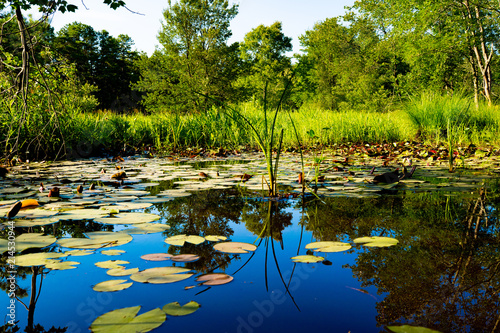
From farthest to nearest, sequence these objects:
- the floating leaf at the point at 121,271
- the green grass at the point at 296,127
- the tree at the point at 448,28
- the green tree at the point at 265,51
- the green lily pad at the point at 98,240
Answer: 1. the green tree at the point at 265,51
2. the tree at the point at 448,28
3. the green grass at the point at 296,127
4. the green lily pad at the point at 98,240
5. the floating leaf at the point at 121,271

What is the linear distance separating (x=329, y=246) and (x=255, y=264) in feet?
1.00

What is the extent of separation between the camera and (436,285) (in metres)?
0.89

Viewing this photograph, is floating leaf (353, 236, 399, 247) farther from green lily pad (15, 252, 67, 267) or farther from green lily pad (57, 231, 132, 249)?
green lily pad (15, 252, 67, 267)

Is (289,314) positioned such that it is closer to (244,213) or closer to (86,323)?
(86,323)

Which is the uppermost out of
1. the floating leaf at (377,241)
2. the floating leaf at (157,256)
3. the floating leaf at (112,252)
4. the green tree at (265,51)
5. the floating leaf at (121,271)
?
the green tree at (265,51)

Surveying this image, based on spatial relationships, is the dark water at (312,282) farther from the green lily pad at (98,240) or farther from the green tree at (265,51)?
the green tree at (265,51)

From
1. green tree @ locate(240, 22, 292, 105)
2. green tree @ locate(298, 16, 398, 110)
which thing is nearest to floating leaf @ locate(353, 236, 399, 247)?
green tree @ locate(298, 16, 398, 110)

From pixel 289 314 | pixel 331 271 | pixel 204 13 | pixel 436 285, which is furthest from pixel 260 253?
pixel 204 13

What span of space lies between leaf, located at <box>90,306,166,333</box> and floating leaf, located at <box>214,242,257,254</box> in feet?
1.43

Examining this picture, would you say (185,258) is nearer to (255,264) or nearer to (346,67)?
(255,264)

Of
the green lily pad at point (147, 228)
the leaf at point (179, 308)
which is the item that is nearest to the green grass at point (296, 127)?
the green lily pad at point (147, 228)

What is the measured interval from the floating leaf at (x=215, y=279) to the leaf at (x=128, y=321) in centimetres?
19

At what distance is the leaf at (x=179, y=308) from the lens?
2.56 ft

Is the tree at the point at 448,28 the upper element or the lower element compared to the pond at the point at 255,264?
upper
